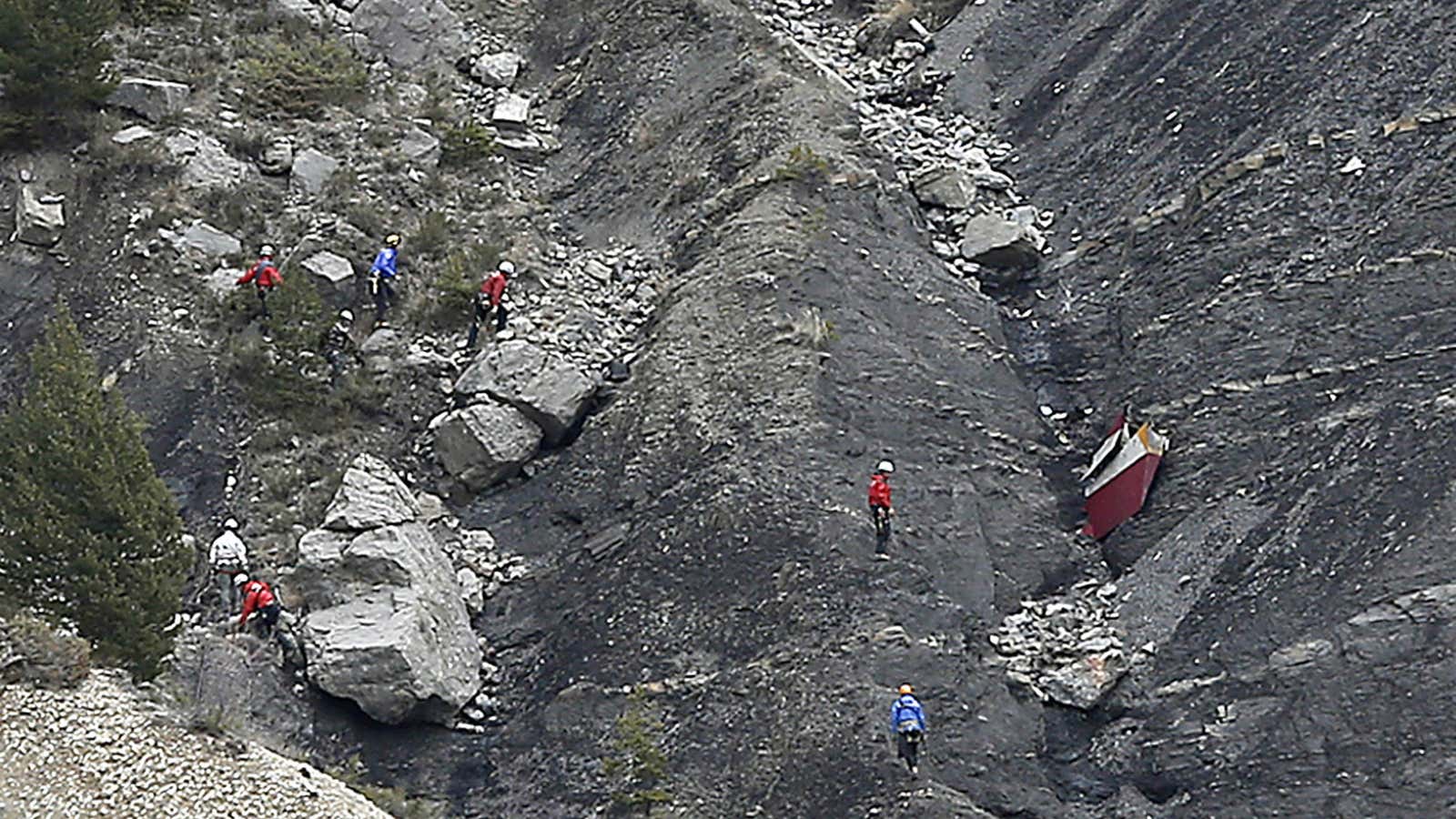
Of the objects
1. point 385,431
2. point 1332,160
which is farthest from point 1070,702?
point 385,431

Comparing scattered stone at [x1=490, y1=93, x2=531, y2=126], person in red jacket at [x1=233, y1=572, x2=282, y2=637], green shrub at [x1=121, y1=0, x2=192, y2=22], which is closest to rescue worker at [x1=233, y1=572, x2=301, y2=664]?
person in red jacket at [x1=233, y1=572, x2=282, y2=637]

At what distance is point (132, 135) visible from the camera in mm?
31000

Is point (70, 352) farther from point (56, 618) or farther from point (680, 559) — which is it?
point (680, 559)

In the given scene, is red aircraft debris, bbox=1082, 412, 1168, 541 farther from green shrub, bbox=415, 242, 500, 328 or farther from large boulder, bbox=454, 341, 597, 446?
green shrub, bbox=415, 242, 500, 328

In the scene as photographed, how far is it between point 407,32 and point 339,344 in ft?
30.7

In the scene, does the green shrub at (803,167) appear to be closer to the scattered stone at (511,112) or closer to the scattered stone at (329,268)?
the scattered stone at (511,112)

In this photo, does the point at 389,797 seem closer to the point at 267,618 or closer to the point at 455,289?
the point at 267,618

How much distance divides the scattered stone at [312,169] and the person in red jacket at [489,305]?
3.92 m

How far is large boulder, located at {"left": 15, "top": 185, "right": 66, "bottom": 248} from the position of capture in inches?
1157

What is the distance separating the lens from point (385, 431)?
92.2 feet

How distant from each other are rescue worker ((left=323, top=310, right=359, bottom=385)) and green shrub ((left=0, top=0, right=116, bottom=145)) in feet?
19.2

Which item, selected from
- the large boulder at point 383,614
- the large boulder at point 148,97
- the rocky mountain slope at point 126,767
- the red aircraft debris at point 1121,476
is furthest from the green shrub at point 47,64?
the red aircraft debris at point 1121,476

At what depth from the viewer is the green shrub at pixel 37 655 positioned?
67.6 feet

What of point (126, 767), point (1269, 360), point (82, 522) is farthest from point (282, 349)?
point (1269, 360)
